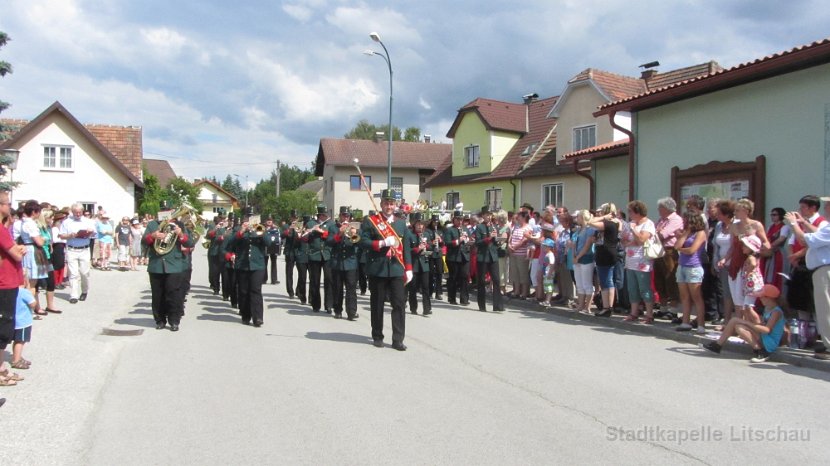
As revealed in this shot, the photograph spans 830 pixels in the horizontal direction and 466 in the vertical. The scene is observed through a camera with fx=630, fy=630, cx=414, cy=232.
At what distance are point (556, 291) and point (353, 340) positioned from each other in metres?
6.40

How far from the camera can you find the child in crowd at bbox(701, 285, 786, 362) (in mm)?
7480

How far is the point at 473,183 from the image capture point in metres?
35.4

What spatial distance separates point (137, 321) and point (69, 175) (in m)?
25.7

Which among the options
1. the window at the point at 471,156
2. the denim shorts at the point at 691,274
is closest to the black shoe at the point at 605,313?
the denim shorts at the point at 691,274

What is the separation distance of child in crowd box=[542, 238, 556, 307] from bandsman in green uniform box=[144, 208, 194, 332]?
668cm

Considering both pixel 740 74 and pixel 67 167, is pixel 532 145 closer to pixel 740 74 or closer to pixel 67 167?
pixel 740 74

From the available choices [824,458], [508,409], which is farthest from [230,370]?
[824,458]

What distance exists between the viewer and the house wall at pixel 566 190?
1048 inches

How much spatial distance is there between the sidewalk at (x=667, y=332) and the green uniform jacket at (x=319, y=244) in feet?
13.3

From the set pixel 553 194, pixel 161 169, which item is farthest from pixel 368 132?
pixel 553 194

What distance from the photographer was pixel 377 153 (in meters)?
52.0

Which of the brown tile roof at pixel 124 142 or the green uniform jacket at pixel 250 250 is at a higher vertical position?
the brown tile roof at pixel 124 142

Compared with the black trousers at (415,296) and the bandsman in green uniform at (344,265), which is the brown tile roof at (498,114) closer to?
the black trousers at (415,296)

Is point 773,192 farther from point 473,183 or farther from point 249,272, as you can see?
point 473,183
